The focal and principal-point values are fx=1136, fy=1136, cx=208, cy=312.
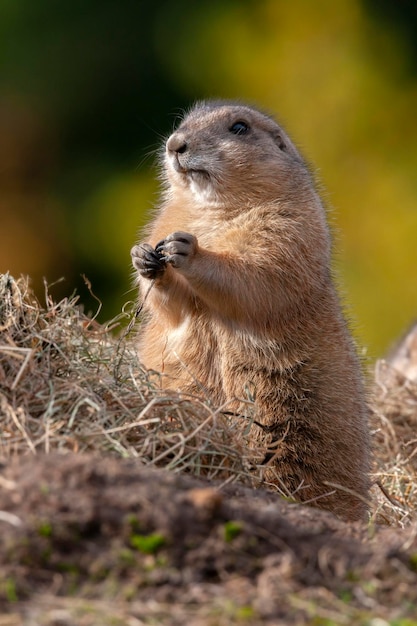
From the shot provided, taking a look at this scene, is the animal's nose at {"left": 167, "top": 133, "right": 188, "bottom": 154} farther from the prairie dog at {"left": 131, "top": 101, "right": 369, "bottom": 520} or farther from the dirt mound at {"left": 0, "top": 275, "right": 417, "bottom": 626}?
the dirt mound at {"left": 0, "top": 275, "right": 417, "bottom": 626}

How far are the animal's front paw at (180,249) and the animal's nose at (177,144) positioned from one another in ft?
2.37

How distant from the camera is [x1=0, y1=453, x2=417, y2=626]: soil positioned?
3.36 metres

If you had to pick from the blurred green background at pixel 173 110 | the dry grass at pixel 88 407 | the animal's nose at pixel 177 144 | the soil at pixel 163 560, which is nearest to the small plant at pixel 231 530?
the soil at pixel 163 560

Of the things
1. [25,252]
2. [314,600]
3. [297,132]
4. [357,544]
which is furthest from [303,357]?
[25,252]

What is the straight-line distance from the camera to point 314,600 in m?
3.46

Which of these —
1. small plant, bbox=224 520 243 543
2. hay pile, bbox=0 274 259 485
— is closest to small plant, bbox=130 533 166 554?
small plant, bbox=224 520 243 543

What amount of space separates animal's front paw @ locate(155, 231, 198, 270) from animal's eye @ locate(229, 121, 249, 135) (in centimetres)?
111

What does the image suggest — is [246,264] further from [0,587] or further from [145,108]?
[145,108]

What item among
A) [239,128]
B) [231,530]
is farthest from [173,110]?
[231,530]

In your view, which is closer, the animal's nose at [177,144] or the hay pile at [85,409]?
the hay pile at [85,409]

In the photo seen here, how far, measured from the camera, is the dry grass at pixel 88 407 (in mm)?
4492

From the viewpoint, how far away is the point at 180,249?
5.56m

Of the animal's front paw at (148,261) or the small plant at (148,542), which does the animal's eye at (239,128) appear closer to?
the animal's front paw at (148,261)

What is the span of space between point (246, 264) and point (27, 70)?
13757mm
